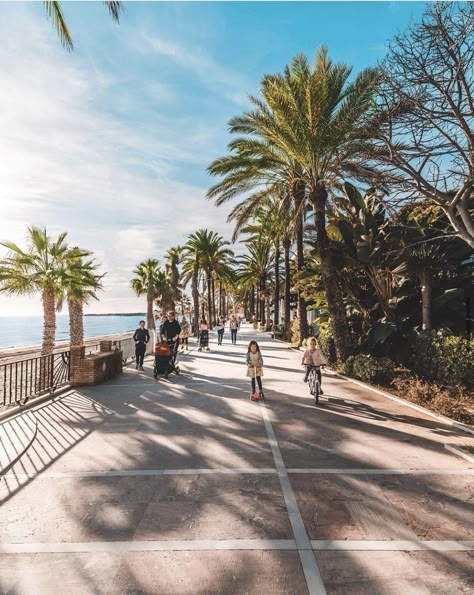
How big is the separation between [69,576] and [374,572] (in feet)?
8.04

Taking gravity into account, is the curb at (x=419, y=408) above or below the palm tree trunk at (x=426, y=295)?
below

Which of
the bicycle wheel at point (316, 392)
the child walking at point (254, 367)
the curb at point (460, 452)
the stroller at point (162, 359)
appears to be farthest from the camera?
the stroller at point (162, 359)

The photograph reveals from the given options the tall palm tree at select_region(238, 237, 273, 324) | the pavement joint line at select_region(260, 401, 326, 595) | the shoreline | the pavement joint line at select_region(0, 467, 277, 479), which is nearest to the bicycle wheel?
the pavement joint line at select_region(260, 401, 326, 595)

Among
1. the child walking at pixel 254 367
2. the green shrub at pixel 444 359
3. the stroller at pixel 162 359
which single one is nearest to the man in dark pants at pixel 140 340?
the stroller at pixel 162 359

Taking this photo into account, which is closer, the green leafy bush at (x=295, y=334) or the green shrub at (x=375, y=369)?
the green shrub at (x=375, y=369)

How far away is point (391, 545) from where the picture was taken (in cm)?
338

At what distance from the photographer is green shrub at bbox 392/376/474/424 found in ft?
25.8

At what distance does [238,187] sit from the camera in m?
18.0

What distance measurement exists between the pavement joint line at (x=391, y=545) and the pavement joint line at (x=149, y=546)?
329 millimetres

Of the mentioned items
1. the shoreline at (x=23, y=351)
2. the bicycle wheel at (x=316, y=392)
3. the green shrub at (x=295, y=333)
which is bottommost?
the shoreline at (x=23, y=351)

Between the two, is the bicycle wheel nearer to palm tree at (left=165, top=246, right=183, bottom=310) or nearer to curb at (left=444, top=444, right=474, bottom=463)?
curb at (left=444, top=444, right=474, bottom=463)

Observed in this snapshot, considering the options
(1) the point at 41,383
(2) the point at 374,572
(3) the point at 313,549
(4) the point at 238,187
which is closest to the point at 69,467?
(3) the point at 313,549

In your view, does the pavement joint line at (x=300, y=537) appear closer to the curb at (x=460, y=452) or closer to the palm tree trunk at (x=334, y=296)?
the curb at (x=460, y=452)

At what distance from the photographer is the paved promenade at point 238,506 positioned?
2973mm
